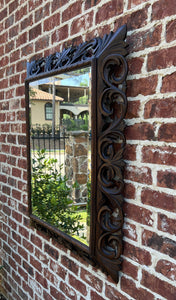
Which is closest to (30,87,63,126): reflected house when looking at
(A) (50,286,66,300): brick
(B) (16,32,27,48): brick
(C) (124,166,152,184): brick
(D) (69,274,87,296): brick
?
(B) (16,32,27,48): brick

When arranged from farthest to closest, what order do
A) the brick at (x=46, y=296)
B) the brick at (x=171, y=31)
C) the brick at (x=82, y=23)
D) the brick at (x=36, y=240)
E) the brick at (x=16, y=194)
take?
1. the brick at (x=16, y=194)
2. the brick at (x=36, y=240)
3. the brick at (x=46, y=296)
4. the brick at (x=82, y=23)
5. the brick at (x=171, y=31)

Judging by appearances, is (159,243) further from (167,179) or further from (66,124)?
(66,124)

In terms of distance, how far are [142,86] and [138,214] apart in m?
0.56

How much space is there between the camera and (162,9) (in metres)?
0.95

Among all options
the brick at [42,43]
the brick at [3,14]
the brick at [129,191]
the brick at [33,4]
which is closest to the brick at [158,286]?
the brick at [129,191]

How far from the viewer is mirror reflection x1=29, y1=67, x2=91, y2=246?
1348mm

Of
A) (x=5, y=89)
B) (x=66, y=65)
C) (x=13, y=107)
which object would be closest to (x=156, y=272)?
(x=66, y=65)

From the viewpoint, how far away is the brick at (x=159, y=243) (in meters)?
0.96

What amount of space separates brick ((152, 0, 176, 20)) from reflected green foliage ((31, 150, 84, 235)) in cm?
110

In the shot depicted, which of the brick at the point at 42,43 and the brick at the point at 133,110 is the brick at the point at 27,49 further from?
the brick at the point at 133,110

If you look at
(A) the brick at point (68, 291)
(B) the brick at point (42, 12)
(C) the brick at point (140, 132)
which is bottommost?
(A) the brick at point (68, 291)

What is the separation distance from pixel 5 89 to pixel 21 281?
174 centimetres

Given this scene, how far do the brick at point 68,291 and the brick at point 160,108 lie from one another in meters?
1.21

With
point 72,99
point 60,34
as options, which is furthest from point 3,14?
point 72,99
